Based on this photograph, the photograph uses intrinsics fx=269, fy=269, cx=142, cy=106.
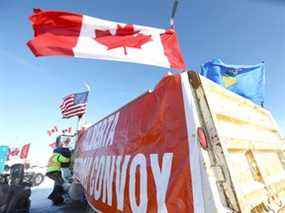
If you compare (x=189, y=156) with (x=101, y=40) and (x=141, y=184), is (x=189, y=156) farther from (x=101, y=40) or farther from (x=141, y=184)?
(x=101, y=40)

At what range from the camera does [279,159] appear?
151 inches

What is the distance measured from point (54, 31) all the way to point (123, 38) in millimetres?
1383

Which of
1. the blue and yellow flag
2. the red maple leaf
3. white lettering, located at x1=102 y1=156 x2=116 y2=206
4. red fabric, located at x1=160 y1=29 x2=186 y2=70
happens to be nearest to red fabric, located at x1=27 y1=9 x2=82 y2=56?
the red maple leaf

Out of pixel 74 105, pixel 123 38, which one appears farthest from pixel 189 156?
pixel 74 105

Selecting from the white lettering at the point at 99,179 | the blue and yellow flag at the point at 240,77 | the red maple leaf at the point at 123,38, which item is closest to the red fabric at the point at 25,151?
the blue and yellow flag at the point at 240,77

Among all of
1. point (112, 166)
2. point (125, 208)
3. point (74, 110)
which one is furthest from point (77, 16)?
point (74, 110)

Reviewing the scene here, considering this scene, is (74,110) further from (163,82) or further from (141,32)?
(163,82)

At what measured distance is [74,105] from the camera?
43.3 ft

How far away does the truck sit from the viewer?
1.94 metres

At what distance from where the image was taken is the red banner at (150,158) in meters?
2.10

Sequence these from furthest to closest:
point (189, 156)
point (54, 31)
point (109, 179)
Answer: point (54, 31), point (109, 179), point (189, 156)

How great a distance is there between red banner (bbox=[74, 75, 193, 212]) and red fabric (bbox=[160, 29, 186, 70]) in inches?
91.6

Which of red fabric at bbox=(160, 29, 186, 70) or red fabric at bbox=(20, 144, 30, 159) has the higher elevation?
red fabric at bbox=(20, 144, 30, 159)

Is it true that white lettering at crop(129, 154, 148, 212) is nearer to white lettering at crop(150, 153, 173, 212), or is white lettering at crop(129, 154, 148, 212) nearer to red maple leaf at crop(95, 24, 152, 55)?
white lettering at crop(150, 153, 173, 212)
